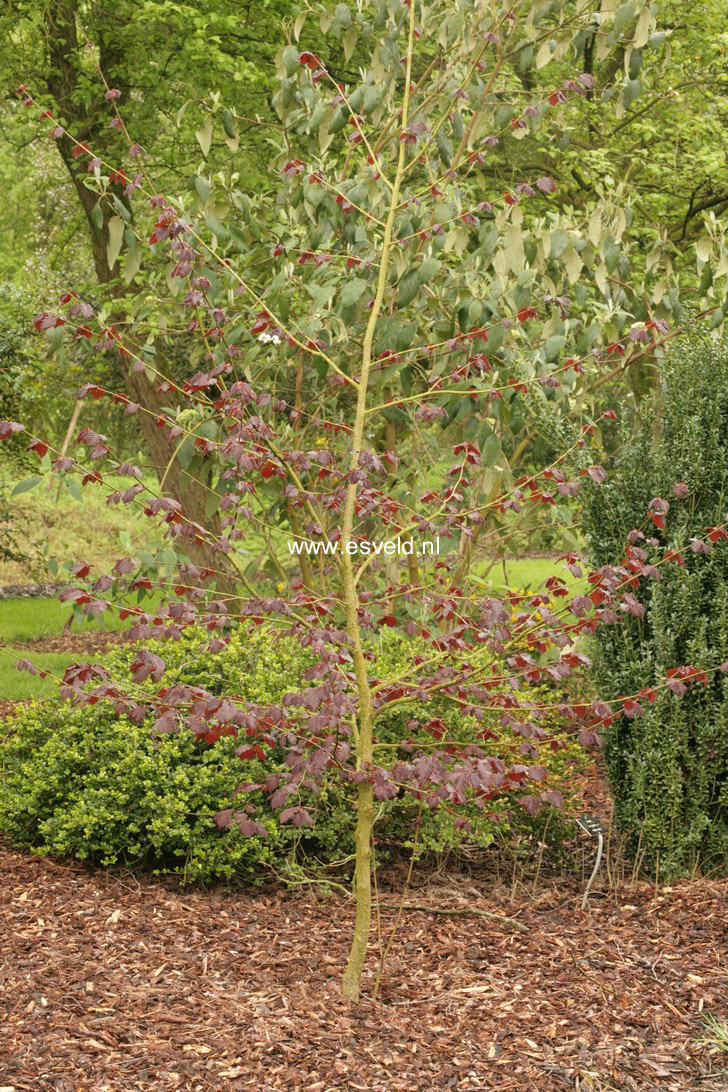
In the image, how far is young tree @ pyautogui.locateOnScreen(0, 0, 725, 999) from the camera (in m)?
3.11

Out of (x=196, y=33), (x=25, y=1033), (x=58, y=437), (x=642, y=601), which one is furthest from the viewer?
(x=58, y=437)

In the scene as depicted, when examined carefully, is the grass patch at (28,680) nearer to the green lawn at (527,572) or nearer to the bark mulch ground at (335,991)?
the bark mulch ground at (335,991)

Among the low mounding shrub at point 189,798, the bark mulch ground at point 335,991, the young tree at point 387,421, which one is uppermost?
the young tree at point 387,421

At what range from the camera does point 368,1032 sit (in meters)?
2.98

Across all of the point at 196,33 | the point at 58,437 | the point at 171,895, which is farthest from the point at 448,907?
the point at 58,437

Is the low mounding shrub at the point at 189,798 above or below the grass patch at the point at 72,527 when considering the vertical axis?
below

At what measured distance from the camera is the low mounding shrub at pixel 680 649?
4102 mm

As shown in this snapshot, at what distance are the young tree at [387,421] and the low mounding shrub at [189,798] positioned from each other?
126 millimetres

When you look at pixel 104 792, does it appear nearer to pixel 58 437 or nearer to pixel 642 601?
pixel 642 601

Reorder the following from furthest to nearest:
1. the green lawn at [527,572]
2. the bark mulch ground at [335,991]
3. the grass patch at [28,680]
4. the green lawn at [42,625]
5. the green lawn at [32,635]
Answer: the green lawn at [527,572] < the green lawn at [32,635] < the green lawn at [42,625] < the grass patch at [28,680] < the bark mulch ground at [335,991]

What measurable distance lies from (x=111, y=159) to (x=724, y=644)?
20.2 ft

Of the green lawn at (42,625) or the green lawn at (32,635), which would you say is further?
the green lawn at (32,635)

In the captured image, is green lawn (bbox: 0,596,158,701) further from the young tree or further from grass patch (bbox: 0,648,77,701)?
the young tree

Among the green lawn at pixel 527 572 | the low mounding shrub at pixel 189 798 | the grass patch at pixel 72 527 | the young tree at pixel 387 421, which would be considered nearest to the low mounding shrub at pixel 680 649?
the young tree at pixel 387 421
